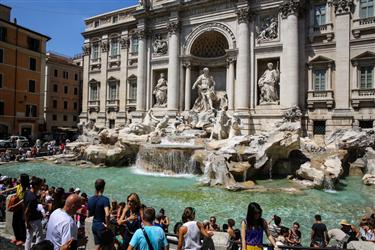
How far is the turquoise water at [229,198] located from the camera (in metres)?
9.72

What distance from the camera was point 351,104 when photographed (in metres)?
21.0

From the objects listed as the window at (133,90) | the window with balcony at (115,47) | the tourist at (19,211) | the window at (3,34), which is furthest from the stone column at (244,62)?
the window at (3,34)

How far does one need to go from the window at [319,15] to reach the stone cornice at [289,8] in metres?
1.41

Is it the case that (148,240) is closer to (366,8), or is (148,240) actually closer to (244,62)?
(244,62)

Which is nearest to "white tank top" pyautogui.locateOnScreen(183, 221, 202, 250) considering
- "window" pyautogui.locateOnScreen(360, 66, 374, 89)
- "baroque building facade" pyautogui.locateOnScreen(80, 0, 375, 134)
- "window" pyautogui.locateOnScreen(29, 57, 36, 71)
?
"baroque building facade" pyautogui.locateOnScreen(80, 0, 375, 134)

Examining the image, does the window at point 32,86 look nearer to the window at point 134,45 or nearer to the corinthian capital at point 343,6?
the window at point 134,45

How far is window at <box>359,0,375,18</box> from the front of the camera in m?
20.8

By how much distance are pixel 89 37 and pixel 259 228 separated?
3608 cm

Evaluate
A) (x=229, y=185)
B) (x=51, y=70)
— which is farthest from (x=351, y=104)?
(x=51, y=70)

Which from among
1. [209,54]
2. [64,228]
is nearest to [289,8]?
[209,54]

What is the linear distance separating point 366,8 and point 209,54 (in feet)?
42.2

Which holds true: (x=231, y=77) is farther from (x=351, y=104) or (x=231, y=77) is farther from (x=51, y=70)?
(x=51, y=70)

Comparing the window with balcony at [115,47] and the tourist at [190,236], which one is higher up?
the window with balcony at [115,47]

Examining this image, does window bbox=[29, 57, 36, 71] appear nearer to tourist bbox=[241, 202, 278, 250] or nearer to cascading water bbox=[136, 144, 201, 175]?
cascading water bbox=[136, 144, 201, 175]
